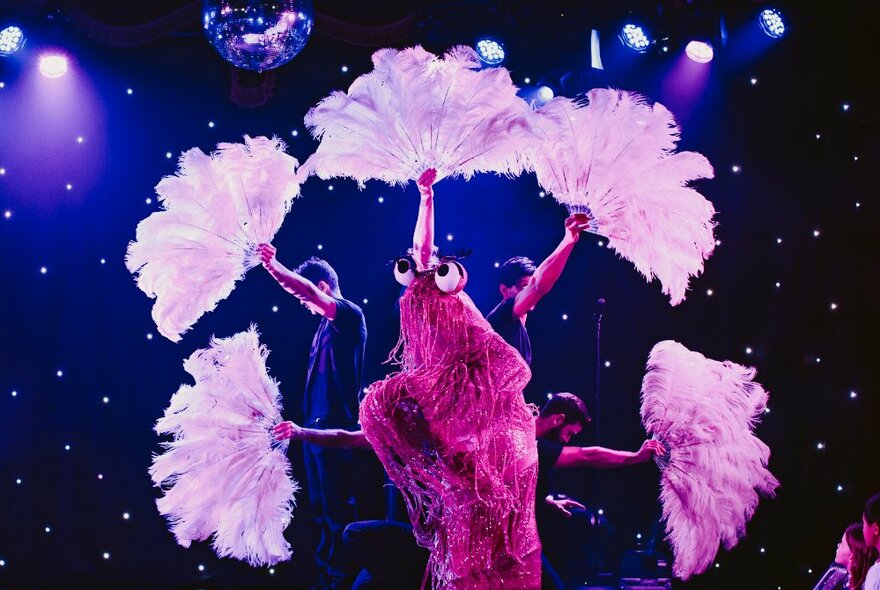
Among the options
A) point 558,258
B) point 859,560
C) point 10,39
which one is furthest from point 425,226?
point 10,39

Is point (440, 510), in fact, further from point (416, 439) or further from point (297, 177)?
point (297, 177)

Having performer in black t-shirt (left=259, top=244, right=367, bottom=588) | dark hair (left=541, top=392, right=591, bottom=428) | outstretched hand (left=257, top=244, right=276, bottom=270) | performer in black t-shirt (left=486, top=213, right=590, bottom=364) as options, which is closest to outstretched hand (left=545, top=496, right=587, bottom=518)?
dark hair (left=541, top=392, right=591, bottom=428)

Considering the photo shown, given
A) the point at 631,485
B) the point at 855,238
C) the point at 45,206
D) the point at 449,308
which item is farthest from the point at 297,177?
the point at 855,238

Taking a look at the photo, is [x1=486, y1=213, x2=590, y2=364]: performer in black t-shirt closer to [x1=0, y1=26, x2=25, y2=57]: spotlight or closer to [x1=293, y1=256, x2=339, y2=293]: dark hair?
[x1=293, y1=256, x2=339, y2=293]: dark hair

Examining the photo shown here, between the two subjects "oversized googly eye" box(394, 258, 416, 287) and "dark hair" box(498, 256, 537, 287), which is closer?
"oversized googly eye" box(394, 258, 416, 287)

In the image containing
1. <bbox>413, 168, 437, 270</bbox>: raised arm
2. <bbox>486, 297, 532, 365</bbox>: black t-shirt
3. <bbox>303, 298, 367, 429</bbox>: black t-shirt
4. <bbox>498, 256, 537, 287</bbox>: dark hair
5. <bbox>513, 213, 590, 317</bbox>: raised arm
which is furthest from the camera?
<bbox>303, 298, 367, 429</bbox>: black t-shirt

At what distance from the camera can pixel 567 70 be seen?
588cm

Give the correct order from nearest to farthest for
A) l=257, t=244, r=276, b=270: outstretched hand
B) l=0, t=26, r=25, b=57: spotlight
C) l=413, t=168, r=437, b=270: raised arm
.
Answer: l=413, t=168, r=437, b=270: raised arm
l=257, t=244, r=276, b=270: outstretched hand
l=0, t=26, r=25, b=57: spotlight

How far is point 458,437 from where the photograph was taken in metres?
3.41

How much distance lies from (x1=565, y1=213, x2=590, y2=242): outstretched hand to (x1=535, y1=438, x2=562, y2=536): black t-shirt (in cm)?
101

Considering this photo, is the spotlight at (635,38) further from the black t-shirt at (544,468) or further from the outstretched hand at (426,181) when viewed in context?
the black t-shirt at (544,468)

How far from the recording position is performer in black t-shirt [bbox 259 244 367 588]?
5.41 m

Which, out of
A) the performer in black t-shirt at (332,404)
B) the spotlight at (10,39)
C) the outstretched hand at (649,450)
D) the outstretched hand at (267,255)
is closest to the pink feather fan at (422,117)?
the outstretched hand at (267,255)

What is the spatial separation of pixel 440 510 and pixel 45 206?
380cm
